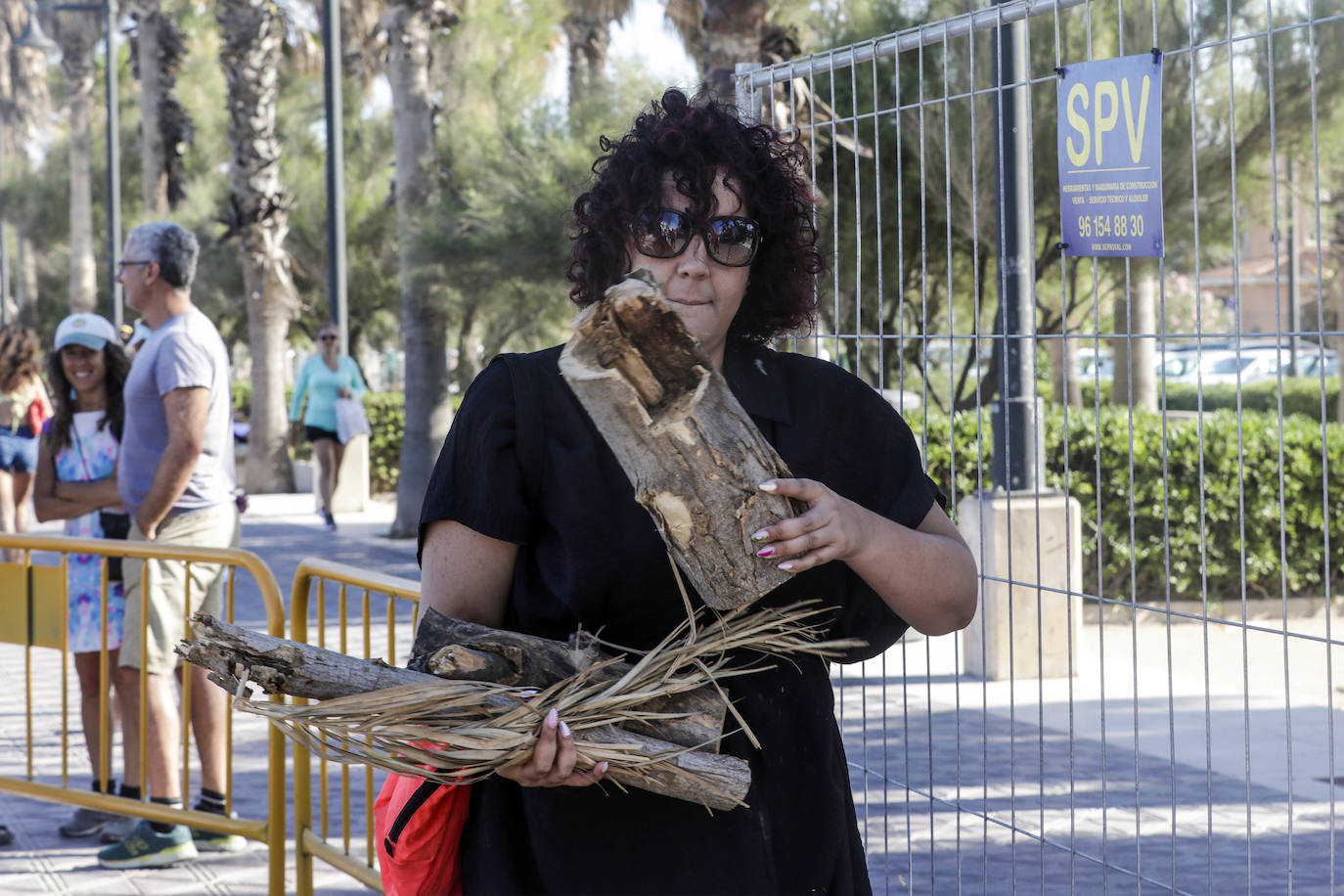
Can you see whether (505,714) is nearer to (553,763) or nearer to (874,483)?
(553,763)

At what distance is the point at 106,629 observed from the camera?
16.9 ft

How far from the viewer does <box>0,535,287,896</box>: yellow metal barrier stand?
447cm

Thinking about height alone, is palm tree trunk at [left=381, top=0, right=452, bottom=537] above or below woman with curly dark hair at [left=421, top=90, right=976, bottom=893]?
above

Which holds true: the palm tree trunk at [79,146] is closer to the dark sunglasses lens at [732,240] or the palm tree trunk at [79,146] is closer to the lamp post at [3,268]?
the lamp post at [3,268]

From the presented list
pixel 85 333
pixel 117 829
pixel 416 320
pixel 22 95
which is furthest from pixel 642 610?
pixel 22 95

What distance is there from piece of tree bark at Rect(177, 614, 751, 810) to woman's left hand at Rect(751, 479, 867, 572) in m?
0.30

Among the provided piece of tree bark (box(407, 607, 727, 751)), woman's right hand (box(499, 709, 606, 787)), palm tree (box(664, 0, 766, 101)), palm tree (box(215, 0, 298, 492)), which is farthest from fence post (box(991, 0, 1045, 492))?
palm tree (box(215, 0, 298, 492))

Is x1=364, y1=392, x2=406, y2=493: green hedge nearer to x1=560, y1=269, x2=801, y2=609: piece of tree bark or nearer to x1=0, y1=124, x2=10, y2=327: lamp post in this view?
x1=0, y1=124, x2=10, y2=327: lamp post

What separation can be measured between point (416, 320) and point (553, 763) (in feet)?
40.7

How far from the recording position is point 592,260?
2.23 m

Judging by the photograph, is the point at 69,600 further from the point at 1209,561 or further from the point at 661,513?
the point at 1209,561

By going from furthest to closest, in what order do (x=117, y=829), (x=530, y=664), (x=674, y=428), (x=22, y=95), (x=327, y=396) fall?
(x=22, y=95) < (x=327, y=396) < (x=117, y=829) < (x=530, y=664) < (x=674, y=428)

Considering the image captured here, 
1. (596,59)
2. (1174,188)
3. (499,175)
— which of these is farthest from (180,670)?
(596,59)

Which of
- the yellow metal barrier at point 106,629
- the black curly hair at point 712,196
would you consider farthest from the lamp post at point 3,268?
the black curly hair at point 712,196
